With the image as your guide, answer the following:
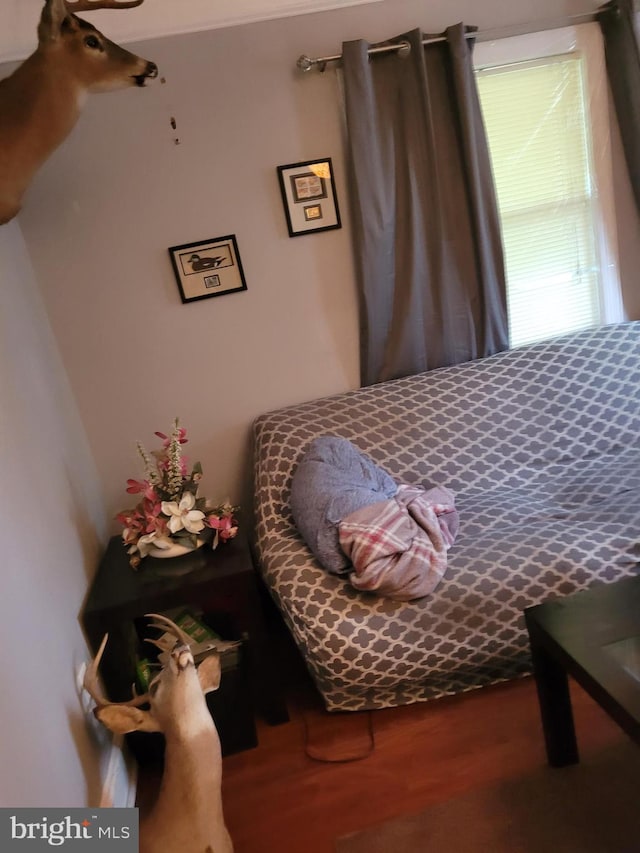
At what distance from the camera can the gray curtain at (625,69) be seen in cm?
262

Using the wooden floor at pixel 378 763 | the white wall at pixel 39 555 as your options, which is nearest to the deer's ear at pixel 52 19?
the white wall at pixel 39 555

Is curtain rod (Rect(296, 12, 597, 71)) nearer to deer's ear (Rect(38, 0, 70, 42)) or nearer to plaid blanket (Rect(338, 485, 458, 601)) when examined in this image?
deer's ear (Rect(38, 0, 70, 42))

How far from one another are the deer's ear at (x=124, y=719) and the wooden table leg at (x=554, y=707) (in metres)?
0.98

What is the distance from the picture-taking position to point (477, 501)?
238 centimetres

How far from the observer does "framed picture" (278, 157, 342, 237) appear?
2547 millimetres

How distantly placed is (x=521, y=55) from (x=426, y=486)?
1836 millimetres

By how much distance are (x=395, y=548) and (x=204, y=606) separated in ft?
2.22

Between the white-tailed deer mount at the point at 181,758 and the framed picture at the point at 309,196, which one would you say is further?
the framed picture at the point at 309,196

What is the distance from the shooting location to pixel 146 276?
8.24ft

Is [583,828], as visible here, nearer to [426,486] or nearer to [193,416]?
[426,486]

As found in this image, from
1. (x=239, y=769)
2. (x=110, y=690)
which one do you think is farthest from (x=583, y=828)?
(x=110, y=690)

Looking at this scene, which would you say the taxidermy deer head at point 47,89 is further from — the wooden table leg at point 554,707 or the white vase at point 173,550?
the wooden table leg at point 554,707

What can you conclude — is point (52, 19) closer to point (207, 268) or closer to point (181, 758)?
point (207, 268)

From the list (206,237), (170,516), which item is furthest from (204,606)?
(206,237)
